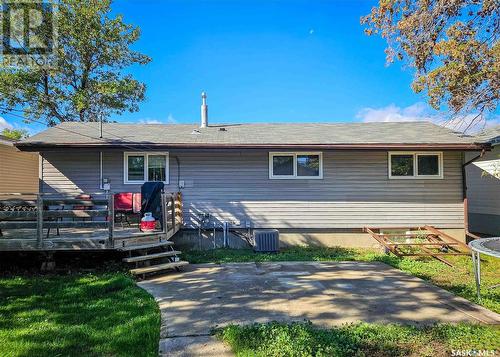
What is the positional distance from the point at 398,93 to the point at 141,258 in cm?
1386

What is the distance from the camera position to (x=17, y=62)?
18438 mm

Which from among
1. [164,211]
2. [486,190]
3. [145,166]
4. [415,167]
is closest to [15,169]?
[145,166]

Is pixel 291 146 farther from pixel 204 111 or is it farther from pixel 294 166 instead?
pixel 204 111

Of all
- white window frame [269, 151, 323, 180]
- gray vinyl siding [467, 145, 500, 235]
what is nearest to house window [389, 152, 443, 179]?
white window frame [269, 151, 323, 180]

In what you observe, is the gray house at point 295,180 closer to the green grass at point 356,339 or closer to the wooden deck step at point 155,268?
the wooden deck step at point 155,268

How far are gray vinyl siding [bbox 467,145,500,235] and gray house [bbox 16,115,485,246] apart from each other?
248cm

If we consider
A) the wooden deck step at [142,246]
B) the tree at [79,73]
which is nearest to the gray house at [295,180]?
the wooden deck step at [142,246]

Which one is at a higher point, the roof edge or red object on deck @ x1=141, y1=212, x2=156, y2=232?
the roof edge

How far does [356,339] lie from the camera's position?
10.9ft

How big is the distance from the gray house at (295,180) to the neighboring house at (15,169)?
454cm

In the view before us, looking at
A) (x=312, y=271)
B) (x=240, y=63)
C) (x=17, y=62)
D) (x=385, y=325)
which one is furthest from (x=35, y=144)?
(x=17, y=62)

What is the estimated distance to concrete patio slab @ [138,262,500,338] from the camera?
397 cm

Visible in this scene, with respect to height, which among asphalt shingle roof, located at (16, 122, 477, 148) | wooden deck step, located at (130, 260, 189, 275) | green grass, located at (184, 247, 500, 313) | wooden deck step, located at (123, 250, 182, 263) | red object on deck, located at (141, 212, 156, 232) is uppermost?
asphalt shingle roof, located at (16, 122, 477, 148)

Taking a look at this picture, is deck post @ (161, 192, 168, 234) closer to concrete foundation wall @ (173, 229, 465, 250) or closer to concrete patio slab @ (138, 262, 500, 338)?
concrete patio slab @ (138, 262, 500, 338)
